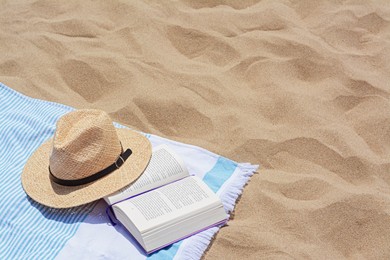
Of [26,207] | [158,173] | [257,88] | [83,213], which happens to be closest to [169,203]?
[158,173]

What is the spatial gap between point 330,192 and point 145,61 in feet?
4.55

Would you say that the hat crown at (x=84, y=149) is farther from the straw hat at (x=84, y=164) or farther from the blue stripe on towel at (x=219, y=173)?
the blue stripe on towel at (x=219, y=173)

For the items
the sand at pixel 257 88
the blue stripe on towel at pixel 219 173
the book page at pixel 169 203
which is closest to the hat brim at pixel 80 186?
the book page at pixel 169 203

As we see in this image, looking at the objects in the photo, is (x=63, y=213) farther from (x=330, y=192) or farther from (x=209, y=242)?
(x=330, y=192)

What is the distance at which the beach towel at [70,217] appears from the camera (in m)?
2.35

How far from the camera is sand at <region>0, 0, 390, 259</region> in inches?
99.6

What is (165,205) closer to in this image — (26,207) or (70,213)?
(70,213)

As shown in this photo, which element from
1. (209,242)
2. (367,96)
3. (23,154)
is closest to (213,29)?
(367,96)

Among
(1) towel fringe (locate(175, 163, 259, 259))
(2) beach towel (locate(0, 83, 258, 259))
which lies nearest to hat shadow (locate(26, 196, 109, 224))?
(2) beach towel (locate(0, 83, 258, 259))

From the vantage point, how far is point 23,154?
2830mm

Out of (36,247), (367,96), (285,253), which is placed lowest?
(36,247)

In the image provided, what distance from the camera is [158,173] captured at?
100 inches

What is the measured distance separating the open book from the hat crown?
0.49ft

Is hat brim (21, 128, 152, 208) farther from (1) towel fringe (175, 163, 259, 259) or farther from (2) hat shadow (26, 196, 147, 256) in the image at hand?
(1) towel fringe (175, 163, 259, 259)
